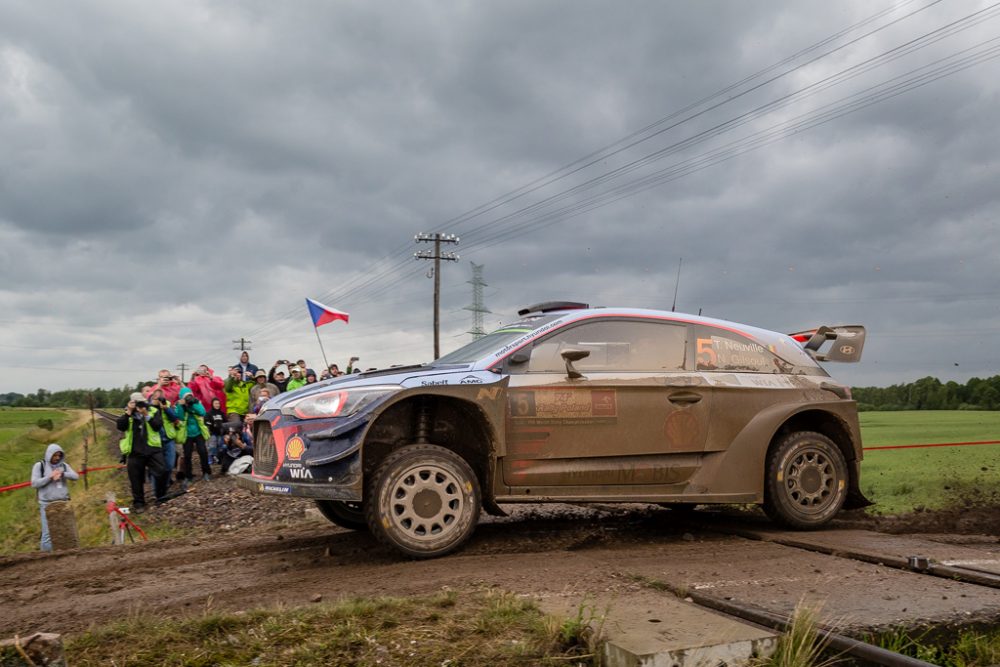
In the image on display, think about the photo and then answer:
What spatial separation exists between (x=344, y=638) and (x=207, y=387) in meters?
14.0

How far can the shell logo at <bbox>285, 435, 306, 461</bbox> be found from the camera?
5934mm

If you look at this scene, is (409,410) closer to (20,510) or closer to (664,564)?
(664,564)

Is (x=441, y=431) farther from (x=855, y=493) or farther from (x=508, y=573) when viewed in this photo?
(x=855, y=493)

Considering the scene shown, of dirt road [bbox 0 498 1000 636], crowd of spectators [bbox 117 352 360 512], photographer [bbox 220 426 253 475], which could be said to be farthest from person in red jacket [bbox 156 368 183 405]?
dirt road [bbox 0 498 1000 636]

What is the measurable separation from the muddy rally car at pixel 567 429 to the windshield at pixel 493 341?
1.2 inches

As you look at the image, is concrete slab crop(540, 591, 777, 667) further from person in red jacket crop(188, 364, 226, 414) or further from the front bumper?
→ person in red jacket crop(188, 364, 226, 414)

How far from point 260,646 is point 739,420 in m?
4.56

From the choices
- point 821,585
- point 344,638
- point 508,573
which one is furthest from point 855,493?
point 344,638

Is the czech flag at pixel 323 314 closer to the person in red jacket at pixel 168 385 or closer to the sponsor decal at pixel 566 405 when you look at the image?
the person in red jacket at pixel 168 385

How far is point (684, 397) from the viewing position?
6.70 meters

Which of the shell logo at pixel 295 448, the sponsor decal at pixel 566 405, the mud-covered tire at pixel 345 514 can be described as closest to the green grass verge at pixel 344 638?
the shell logo at pixel 295 448

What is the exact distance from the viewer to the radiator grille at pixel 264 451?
6.21 meters

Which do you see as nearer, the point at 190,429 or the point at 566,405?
the point at 566,405

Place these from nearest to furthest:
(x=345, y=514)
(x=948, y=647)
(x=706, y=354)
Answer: (x=948, y=647) < (x=706, y=354) < (x=345, y=514)
